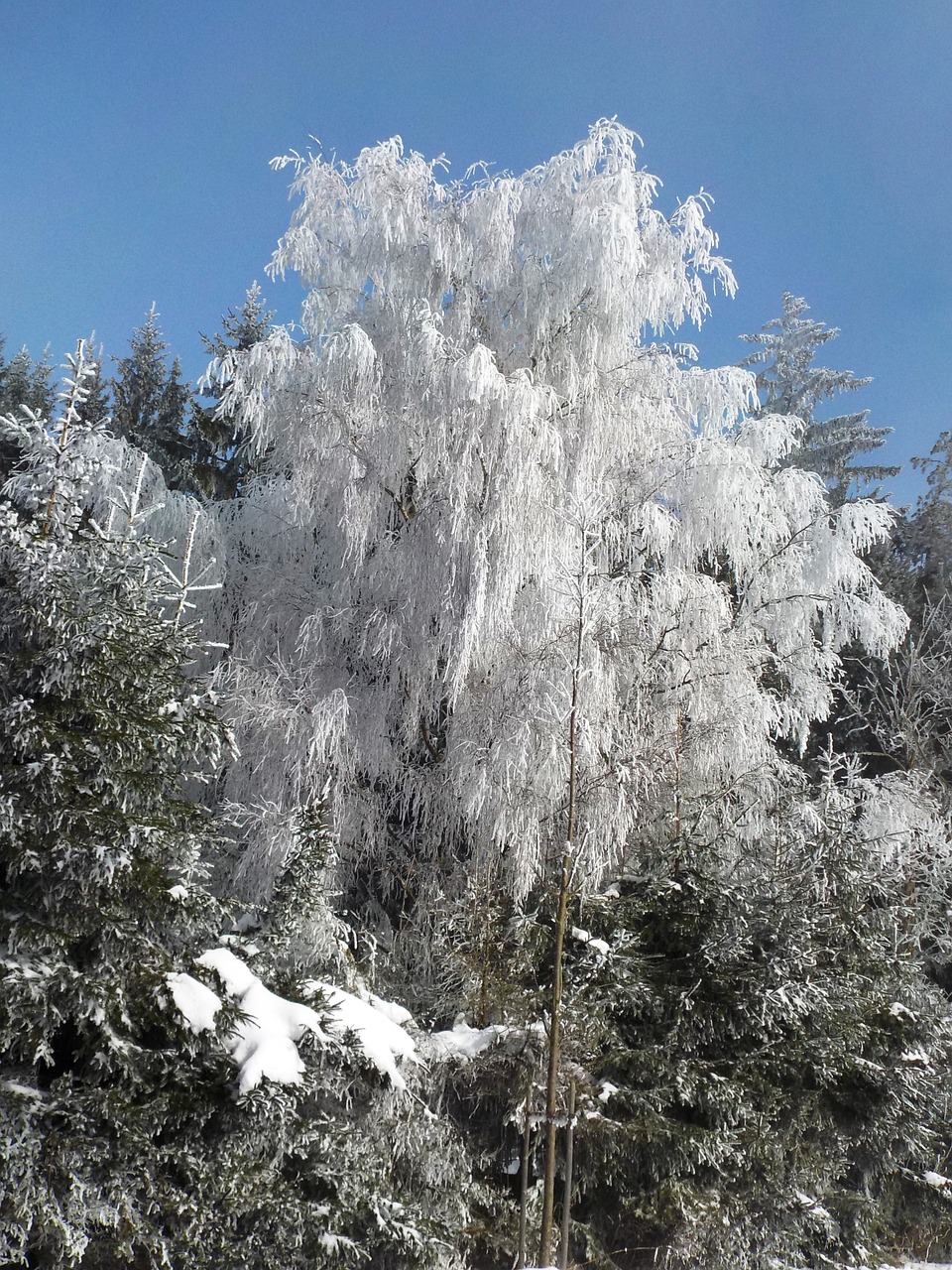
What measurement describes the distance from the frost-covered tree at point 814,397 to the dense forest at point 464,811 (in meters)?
9.24

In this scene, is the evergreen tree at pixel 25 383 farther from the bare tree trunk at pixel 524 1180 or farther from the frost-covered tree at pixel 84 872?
the bare tree trunk at pixel 524 1180

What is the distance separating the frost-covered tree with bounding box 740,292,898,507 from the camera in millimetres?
16359

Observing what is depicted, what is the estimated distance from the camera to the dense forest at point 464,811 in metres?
3.22

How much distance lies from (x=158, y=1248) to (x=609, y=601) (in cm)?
417

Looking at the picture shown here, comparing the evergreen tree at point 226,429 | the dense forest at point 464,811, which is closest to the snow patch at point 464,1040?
the dense forest at point 464,811

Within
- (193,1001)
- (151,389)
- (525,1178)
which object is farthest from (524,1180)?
(151,389)

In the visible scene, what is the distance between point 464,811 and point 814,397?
14.1 m

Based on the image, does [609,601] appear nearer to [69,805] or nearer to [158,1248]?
[69,805]

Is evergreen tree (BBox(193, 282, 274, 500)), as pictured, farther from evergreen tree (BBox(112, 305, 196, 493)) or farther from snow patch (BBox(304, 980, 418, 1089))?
snow patch (BBox(304, 980, 418, 1089))

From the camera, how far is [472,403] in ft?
18.9

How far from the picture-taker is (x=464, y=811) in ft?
17.3

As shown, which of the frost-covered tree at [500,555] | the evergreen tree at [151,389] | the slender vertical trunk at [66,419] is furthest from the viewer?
the evergreen tree at [151,389]

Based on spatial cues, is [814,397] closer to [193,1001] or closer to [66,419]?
[66,419]

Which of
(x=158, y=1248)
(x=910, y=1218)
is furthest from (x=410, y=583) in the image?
(x=910, y=1218)
